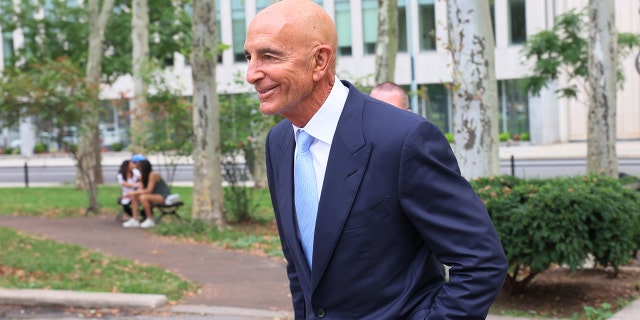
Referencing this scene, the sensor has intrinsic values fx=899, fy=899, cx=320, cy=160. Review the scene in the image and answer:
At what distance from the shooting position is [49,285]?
1030cm

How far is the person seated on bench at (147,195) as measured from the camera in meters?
16.7

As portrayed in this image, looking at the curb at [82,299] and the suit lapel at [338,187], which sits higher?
the suit lapel at [338,187]

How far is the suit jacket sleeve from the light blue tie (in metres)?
0.32

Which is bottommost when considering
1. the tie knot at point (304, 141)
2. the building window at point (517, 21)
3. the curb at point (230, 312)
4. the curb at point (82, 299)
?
the curb at point (230, 312)

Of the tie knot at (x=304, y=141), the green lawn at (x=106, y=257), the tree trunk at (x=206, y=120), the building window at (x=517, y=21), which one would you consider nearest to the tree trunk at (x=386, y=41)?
the green lawn at (x=106, y=257)

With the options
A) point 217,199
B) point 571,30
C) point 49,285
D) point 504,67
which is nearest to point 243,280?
point 49,285

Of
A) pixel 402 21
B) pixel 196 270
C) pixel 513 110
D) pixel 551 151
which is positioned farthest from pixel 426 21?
pixel 196 270

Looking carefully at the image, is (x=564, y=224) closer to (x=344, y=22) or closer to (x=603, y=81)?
(x=603, y=81)

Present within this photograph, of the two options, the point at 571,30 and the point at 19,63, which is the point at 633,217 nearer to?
the point at 571,30

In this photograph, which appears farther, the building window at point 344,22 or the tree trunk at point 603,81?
the building window at point 344,22

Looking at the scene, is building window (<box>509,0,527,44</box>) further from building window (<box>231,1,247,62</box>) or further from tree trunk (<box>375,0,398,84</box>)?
tree trunk (<box>375,0,398,84</box>)

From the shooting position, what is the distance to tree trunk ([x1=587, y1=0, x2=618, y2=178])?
16219 millimetres

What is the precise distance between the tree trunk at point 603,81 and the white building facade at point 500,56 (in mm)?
29184

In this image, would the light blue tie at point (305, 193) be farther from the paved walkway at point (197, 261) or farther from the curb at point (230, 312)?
the paved walkway at point (197, 261)
